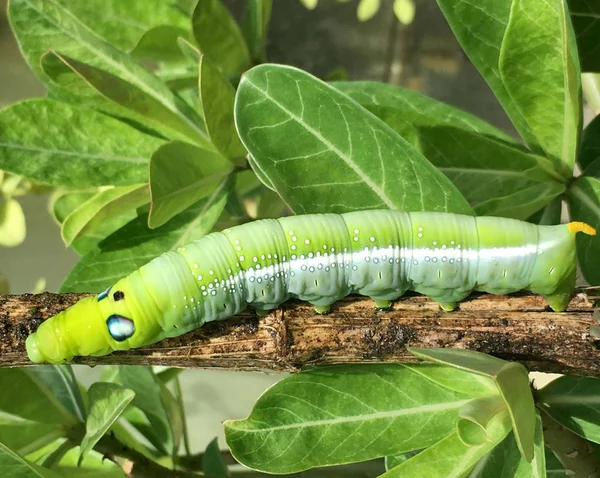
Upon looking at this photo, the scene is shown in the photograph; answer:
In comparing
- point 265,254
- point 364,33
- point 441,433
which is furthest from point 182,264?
point 364,33

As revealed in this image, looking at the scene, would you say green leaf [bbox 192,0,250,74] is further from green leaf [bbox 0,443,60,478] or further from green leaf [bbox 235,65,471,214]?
green leaf [bbox 0,443,60,478]

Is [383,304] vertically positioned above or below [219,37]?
below

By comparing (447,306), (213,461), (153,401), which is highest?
(447,306)

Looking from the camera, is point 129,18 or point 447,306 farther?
point 129,18

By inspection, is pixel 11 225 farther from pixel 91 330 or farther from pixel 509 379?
pixel 509 379

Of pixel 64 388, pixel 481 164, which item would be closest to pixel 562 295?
pixel 481 164

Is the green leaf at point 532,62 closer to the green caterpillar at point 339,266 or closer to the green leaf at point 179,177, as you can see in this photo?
the green caterpillar at point 339,266
